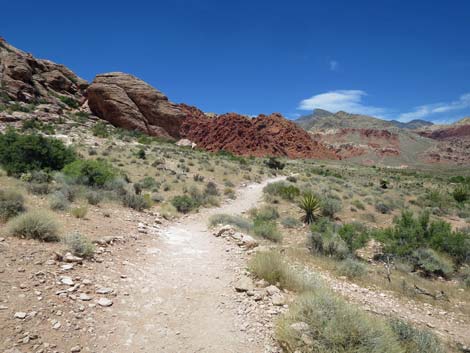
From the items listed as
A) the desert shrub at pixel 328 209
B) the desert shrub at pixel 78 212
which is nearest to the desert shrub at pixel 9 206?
the desert shrub at pixel 78 212

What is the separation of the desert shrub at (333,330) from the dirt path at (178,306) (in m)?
0.44

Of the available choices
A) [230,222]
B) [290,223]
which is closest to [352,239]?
[290,223]

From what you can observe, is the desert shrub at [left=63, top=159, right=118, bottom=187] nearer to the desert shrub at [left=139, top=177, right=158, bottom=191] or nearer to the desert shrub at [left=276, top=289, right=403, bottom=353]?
the desert shrub at [left=139, top=177, right=158, bottom=191]

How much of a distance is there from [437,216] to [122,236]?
15.6 metres

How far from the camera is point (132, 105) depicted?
38.7m

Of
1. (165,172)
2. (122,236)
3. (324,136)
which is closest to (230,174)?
(165,172)

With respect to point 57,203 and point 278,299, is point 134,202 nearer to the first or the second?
point 57,203

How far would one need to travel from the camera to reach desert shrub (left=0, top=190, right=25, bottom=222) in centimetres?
571

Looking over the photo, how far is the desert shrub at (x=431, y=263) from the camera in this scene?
8.01 metres

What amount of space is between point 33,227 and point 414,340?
20.4ft

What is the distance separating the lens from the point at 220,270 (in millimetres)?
5820

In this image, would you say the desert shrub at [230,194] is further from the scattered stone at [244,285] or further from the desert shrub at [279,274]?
the scattered stone at [244,285]

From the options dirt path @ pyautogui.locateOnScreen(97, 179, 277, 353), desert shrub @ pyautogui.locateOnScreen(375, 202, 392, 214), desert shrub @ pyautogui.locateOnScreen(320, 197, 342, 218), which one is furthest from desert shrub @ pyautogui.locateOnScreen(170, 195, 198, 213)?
desert shrub @ pyautogui.locateOnScreen(375, 202, 392, 214)

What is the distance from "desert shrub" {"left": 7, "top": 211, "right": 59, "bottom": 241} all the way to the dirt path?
147 cm
